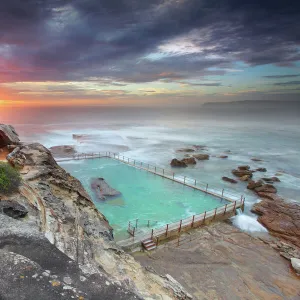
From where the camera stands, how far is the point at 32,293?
385 centimetres

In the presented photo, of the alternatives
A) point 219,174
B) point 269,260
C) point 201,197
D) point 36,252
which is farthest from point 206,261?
point 219,174

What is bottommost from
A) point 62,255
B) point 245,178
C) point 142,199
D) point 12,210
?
point 142,199

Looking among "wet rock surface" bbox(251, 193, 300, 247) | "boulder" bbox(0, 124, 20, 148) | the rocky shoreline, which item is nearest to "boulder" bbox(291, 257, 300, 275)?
the rocky shoreline

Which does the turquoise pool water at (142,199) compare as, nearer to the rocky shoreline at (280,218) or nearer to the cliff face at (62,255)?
the rocky shoreline at (280,218)

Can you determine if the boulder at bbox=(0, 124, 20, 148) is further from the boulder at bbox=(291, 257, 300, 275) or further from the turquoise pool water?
the boulder at bbox=(291, 257, 300, 275)

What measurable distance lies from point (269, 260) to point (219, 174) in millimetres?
20398

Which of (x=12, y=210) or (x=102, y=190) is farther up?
(x=12, y=210)

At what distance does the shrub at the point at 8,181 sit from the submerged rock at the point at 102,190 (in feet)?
39.9

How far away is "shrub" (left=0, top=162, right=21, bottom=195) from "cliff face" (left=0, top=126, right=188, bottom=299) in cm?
34

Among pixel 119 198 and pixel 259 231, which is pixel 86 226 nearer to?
pixel 119 198

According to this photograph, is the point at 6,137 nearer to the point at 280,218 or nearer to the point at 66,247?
the point at 66,247

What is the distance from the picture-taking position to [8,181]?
32.8ft

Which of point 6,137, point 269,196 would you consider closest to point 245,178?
point 269,196

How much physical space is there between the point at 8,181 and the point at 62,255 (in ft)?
21.3
